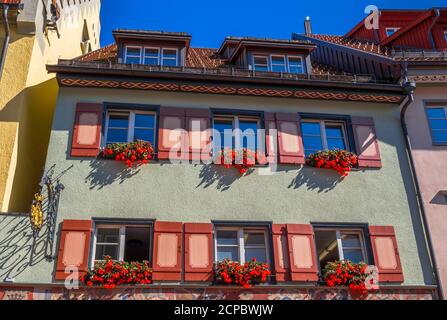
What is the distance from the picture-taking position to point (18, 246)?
11.0m

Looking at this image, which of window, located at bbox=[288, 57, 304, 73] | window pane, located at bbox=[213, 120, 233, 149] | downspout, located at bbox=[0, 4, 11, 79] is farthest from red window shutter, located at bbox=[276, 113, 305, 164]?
downspout, located at bbox=[0, 4, 11, 79]

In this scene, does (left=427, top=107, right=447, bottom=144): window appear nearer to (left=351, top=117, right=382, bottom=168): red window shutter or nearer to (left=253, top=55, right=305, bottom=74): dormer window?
(left=351, top=117, right=382, bottom=168): red window shutter

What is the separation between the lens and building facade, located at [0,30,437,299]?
11125 mm

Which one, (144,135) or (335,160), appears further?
(144,135)

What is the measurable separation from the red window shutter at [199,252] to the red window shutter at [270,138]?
7.54ft

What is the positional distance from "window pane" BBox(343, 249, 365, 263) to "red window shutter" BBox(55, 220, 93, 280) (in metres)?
5.44

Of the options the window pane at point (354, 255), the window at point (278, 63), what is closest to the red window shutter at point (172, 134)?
the window at point (278, 63)

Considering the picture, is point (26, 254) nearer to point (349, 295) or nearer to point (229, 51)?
point (349, 295)

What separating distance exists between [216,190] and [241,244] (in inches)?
51.7

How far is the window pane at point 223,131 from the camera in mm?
13068

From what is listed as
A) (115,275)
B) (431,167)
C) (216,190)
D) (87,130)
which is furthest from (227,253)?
(431,167)

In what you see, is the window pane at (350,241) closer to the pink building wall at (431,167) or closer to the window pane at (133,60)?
the pink building wall at (431,167)

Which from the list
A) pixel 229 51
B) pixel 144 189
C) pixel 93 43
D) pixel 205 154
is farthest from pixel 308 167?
pixel 93 43

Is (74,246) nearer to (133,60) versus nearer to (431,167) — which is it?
(133,60)
